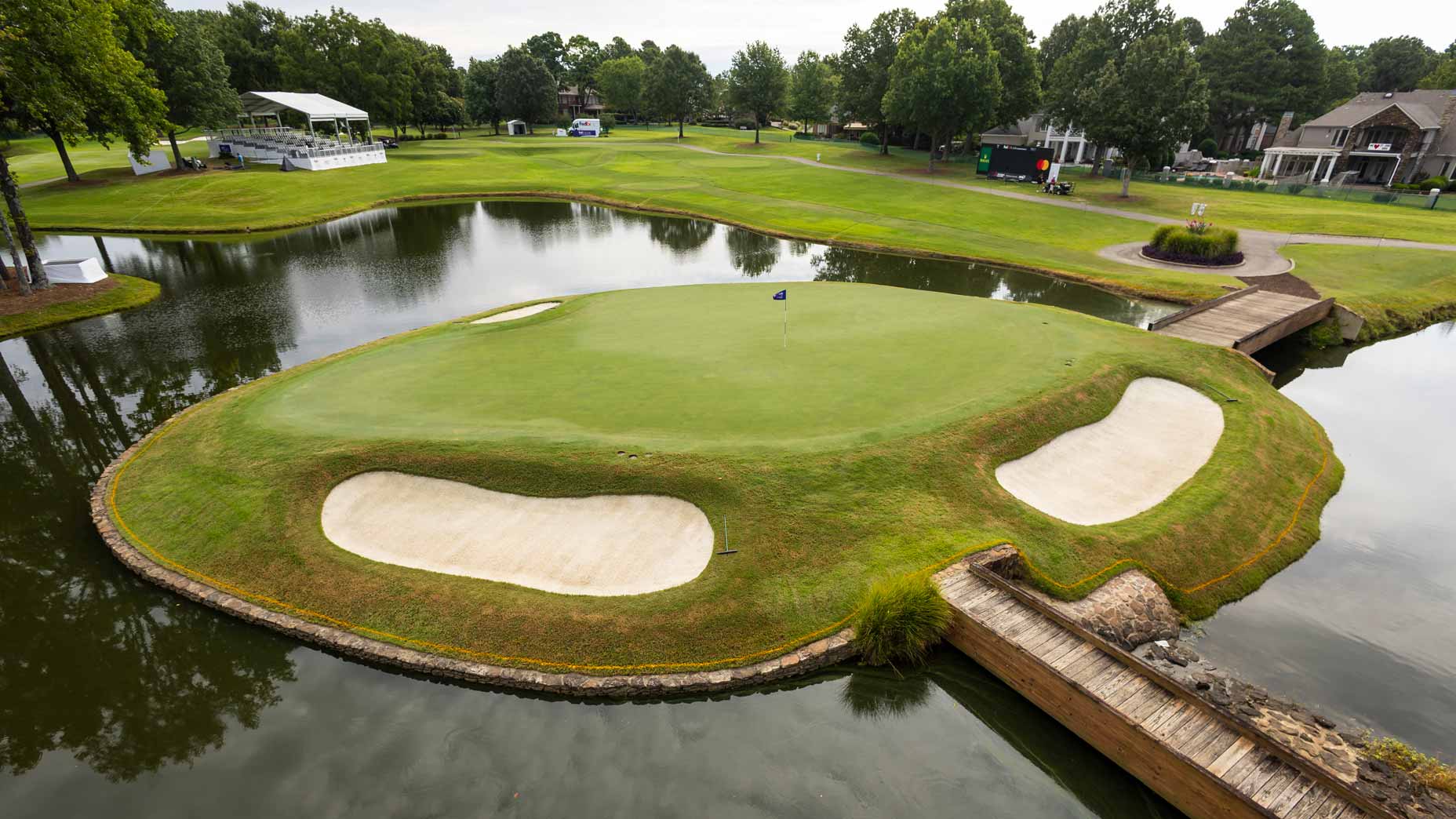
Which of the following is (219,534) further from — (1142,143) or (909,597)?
(1142,143)

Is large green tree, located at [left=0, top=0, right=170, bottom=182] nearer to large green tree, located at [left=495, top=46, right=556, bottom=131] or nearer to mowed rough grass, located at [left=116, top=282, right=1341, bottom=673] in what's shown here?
mowed rough grass, located at [left=116, top=282, right=1341, bottom=673]

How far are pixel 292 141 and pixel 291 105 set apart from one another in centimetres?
393

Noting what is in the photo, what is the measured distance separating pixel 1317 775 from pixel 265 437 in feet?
68.6

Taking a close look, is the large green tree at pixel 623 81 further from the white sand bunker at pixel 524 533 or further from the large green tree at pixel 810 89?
the white sand bunker at pixel 524 533

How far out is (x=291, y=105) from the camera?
6122cm

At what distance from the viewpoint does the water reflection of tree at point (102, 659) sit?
9.73m

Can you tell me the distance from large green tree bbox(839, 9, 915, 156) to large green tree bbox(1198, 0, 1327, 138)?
35.5 m

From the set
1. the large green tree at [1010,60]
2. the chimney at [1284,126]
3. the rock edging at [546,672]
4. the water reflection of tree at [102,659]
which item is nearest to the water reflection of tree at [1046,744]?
the rock edging at [546,672]

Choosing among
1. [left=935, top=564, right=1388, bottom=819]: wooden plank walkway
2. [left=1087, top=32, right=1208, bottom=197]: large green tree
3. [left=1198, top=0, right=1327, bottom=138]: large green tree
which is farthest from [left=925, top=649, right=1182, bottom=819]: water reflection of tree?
[left=1198, top=0, right=1327, bottom=138]: large green tree

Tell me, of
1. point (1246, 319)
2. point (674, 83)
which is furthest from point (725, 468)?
point (674, 83)

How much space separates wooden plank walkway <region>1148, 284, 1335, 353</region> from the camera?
75.3 feet

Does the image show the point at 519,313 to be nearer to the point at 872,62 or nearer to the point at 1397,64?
the point at 872,62

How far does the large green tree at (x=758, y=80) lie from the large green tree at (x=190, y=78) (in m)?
60.0

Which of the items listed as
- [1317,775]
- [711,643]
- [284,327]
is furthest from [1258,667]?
[284,327]
